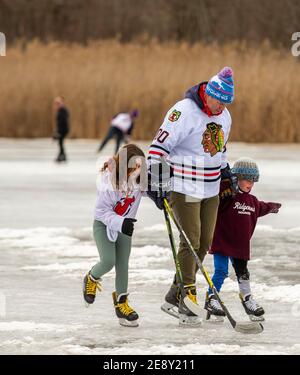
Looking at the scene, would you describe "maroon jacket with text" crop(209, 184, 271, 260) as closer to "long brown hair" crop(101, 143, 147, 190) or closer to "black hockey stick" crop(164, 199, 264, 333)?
"black hockey stick" crop(164, 199, 264, 333)

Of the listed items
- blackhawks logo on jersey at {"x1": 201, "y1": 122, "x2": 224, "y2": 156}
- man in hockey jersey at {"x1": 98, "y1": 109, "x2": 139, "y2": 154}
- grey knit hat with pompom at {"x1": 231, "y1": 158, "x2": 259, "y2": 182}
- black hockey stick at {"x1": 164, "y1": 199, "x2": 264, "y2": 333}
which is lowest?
man in hockey jersey at {"x1": 98, "y1": 109, "x2": 139, "y2": 154}

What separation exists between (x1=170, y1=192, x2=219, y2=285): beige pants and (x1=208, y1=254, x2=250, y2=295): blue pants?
0.15 metres

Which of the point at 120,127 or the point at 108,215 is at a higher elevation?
the point at 108,215

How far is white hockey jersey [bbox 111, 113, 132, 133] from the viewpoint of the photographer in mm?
22547

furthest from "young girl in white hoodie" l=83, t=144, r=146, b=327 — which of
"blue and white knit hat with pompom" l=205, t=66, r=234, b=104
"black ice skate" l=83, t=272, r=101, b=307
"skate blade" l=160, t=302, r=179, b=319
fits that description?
"blue and white knit hat with pompom" l=205, t=66, r=234, b=104

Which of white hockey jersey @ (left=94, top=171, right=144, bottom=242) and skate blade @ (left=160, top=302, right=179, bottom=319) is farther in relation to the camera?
skate blade @ (left=160, top=302, right=179, bottom=319)

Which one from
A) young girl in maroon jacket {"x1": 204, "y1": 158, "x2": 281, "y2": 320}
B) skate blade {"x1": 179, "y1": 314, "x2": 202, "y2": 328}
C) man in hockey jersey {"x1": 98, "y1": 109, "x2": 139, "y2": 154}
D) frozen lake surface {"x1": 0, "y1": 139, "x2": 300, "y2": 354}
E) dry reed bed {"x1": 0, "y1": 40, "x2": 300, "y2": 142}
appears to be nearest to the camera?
frozen lake surface {"x1": 0, "y1": 139, "x2": 300, "y2": 354}

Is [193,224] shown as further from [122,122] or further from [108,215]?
[122,122]

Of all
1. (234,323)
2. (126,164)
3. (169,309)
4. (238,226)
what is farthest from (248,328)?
(126,164)

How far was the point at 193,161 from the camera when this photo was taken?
247 inches

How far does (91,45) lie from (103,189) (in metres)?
24.1

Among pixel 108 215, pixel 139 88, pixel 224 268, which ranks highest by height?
pixel 108 215

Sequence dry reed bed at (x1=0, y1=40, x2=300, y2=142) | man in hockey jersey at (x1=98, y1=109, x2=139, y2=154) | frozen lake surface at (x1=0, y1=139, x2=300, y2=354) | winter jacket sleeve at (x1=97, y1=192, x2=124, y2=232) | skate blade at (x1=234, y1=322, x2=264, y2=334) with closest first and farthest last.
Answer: frozen lake surface at (x1=0, y1=139, x2=300, y2=354) < skate blade at (x1=234, y1=322, x2=264, y2=334) < winter jacket sleeve at (x1=97, y1=192, x2=124, y2=232) < man in hockey jersey at (x1=98, y1=109, x2=139, y2=154) < dry reed bed at (x1=0, y1=40, x2=300, y2=142)

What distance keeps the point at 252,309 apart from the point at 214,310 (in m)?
0.21
